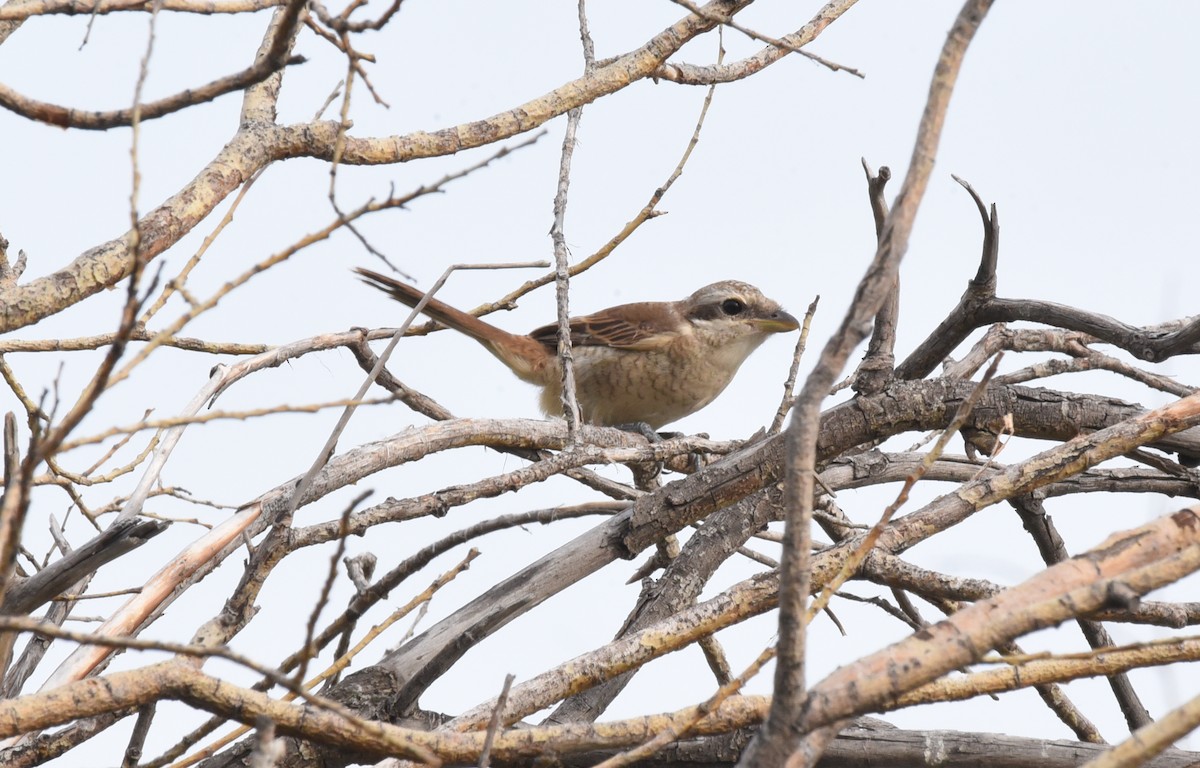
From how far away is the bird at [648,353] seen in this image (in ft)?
19.5

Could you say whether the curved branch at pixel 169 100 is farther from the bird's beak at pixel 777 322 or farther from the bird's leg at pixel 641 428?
the bird's beak at pixel 777 322

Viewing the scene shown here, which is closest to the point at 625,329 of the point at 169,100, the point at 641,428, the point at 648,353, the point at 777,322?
the point at 648,353

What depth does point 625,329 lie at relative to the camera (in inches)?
241

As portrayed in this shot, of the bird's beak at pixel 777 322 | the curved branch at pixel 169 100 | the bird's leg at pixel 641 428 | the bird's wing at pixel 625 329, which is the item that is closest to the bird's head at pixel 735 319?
the bird's beak at pixel 777 322

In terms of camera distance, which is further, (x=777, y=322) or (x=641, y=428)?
(x=777, y=322)

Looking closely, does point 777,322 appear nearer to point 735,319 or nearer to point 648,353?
point 735,319

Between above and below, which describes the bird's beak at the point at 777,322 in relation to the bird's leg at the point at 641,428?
above

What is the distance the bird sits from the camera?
5.95 metres

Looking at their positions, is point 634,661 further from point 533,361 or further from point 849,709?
point 533,361

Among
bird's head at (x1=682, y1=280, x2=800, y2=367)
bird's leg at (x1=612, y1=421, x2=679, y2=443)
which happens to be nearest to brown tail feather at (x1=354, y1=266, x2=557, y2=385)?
bird's leg at (x1=612, y1=421, x2=679, y2=443)

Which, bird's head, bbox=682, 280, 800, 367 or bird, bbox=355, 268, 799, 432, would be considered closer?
bird, bbox=355, 268, 799, 432

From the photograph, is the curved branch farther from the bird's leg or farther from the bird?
the bird's leg

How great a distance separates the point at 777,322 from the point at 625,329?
821 millimetres

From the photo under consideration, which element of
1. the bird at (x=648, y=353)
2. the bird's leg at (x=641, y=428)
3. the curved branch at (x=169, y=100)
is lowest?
the curved branch at (x=169, y=100)
